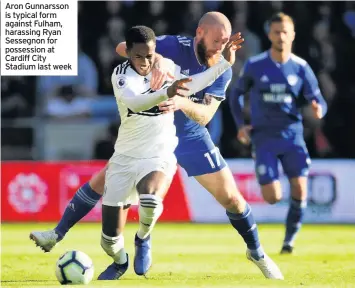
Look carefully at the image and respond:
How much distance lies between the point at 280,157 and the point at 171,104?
13.5 ft

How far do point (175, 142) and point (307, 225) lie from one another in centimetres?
723

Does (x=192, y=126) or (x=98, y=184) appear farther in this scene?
(x=192, y=126)

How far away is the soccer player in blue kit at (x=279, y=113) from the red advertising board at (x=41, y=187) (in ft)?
11.8

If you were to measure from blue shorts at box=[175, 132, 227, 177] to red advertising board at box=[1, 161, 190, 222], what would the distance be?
6.37 meters

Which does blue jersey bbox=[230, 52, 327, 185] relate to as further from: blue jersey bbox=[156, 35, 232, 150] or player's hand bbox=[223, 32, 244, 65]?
player's hand bbox=[223, 32, 244, 65]

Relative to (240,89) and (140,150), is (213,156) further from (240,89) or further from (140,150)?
(240,89)

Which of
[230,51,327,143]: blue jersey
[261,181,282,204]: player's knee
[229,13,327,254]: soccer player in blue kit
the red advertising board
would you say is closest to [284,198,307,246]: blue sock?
[229,13,327,254]: soccer player in blue kit

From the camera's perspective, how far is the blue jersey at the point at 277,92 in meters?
11.5

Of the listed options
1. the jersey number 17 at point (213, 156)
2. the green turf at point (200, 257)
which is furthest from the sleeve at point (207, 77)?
the green turf at point (200, 257)

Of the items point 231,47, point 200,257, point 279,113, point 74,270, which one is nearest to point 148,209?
point 74,270

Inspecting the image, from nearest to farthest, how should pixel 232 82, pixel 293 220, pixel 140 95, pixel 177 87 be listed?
pixel 177 87 < pixel 140 95 < pixel 293 220 < pixel 232 82

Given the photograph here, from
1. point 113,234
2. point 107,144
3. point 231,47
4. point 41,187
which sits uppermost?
point 231,47

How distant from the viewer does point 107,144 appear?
15.9 m

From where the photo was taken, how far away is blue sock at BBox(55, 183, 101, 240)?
8.59 meters
